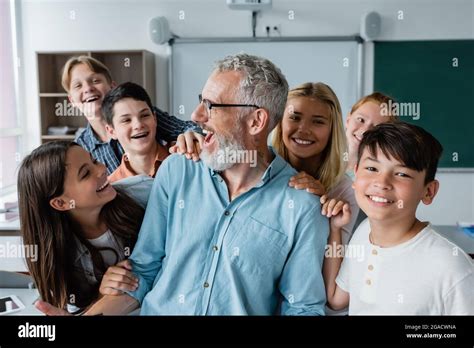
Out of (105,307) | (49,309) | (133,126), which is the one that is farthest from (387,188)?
(49,309)

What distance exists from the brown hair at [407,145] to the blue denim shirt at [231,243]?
7.3 inches

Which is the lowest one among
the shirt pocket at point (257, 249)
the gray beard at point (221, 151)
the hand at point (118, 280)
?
the hand at point (118, 280)

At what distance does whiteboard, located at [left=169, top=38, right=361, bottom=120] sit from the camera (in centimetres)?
112

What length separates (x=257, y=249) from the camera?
110 cm

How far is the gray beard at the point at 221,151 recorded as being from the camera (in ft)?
3.63

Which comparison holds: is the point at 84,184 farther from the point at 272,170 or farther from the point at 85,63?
the point at 272,170

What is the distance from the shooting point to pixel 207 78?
1.12m

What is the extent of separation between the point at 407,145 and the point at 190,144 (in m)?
0.49

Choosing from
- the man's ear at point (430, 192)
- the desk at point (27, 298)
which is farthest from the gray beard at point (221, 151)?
the desk at point (27, 298)

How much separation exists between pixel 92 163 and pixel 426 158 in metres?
0.77

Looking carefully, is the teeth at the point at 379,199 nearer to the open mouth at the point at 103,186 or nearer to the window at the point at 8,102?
the open mouth at the point at 103,186

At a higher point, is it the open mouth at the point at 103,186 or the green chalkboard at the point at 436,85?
the green chalkboard at the point at 436,85

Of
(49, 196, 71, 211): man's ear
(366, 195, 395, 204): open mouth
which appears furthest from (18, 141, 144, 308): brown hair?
(366, 195, 395, 204): open mouth
